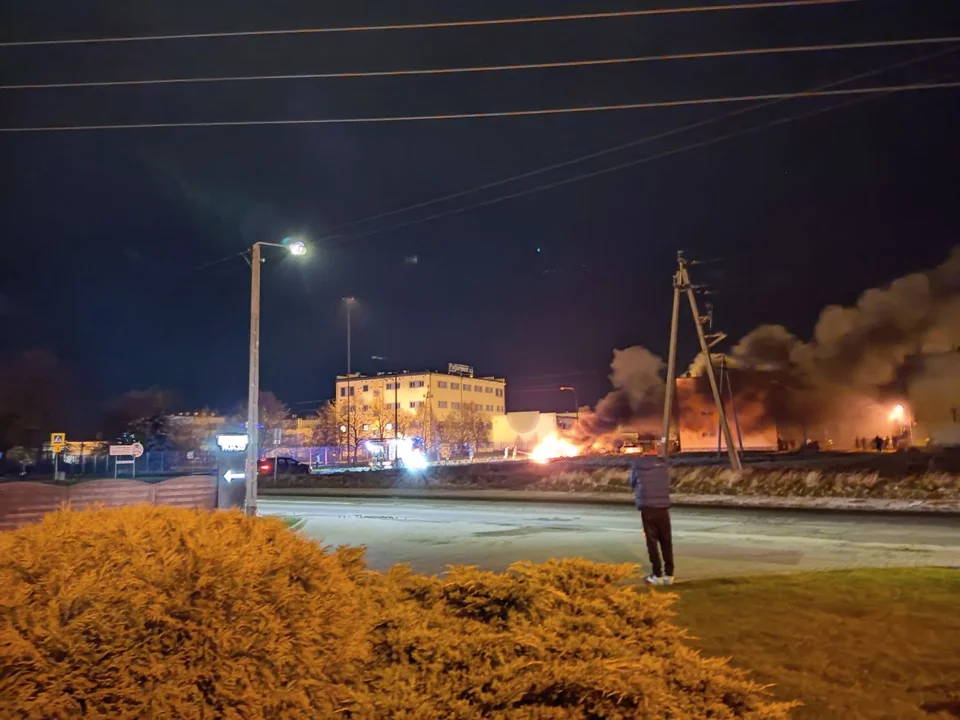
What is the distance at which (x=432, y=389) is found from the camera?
402 feet

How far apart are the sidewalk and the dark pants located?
43.7 ft

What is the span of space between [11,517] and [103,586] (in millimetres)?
9068

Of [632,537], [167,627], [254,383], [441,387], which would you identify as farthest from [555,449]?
[167,627]

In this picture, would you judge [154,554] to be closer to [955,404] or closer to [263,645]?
[263,645]

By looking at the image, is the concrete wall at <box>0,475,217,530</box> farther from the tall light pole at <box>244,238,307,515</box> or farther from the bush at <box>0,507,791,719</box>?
the bush at <box>0,507,791,719</box>

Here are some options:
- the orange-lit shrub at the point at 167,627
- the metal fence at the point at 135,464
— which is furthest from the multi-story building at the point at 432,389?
the orange-lit shrub at the point at 167,627

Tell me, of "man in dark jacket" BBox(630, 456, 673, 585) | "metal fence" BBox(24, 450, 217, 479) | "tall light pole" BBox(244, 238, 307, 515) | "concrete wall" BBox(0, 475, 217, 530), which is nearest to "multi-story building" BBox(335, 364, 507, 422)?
"metal fence" BBox(24, 450, 217, 479)

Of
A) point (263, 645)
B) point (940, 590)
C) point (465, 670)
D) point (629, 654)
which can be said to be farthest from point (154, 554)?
point (940, 590)

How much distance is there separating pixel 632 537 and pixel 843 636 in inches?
354

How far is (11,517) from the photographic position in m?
10.6

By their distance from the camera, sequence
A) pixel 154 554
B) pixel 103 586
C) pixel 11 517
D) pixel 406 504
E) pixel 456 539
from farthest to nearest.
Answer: pixel 406 504 → pixel 456 539 → pixel 11 517 → pixel 154 554 → pixel 103 586

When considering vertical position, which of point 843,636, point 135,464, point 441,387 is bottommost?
point 843,636

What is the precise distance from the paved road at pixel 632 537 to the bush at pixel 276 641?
272 inches

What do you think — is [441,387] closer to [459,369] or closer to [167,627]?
[459,369]
